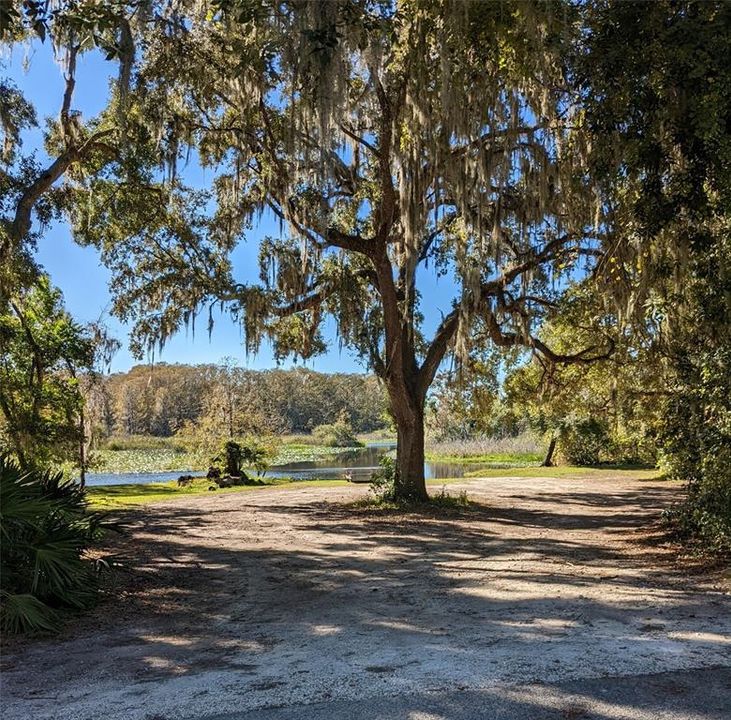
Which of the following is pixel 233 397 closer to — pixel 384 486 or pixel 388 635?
pixel 384 486

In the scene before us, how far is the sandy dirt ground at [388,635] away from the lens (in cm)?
345

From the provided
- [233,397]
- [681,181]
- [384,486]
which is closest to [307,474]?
[233,397]

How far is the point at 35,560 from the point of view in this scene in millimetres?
5461

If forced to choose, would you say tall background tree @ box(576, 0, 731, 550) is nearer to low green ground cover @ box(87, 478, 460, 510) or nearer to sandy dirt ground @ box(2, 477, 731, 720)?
sandy dirt ground @ box(2, 477, 731, 720)

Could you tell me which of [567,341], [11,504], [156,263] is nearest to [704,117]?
[11,504]

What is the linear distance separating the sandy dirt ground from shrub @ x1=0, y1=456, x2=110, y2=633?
289mm

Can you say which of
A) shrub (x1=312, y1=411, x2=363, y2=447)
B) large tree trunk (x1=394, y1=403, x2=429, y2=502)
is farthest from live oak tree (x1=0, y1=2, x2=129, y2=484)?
shrub (x1=312, y1=411, x2=363, y2=447)

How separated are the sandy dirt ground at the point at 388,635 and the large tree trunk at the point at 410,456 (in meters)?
4.42

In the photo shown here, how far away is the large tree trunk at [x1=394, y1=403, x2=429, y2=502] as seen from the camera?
45.8 feet

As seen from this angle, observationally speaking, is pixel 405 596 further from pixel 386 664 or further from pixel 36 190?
pixel 36 190

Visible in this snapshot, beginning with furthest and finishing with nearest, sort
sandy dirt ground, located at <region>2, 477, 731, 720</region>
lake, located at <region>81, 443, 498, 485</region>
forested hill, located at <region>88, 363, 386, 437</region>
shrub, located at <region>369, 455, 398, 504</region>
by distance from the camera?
1. forested hill, located at <region>88, 363, 386, 437</region>
2. lake, located at <region>81, 443, 498, 485</region>
3. shrub, located at <region>369, 455, 398, 504</region>
4. sandy dirt ground, located at <region>2, 477, 731, 720</region>

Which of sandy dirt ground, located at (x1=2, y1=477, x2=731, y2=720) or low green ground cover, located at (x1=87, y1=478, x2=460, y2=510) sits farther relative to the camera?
low green ground cover, located at (x1=87, y1=478, x2=460, y2=510)

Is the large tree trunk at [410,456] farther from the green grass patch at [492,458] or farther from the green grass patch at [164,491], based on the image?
the green grass patch at [492,458]

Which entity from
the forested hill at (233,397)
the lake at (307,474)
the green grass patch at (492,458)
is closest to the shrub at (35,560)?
the lake at (307,474)
